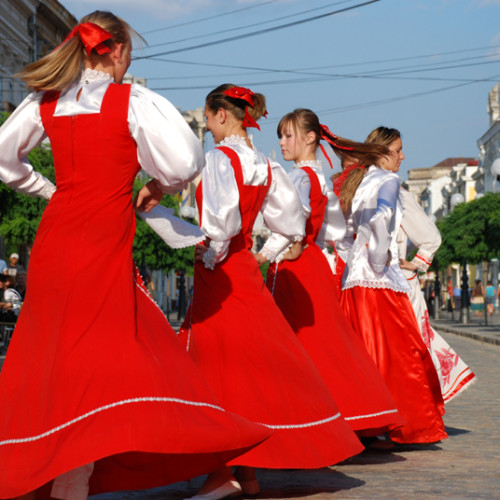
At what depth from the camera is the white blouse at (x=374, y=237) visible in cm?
789

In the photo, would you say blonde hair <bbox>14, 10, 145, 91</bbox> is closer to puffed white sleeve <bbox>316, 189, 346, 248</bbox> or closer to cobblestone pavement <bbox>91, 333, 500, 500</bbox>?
cobblestone pavement <bbox>91, 333, 500, 500</bbox>

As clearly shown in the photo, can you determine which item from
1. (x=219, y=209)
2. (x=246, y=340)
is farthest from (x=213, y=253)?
(x=246, y=340)

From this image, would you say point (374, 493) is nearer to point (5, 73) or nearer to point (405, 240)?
point (405, 240)

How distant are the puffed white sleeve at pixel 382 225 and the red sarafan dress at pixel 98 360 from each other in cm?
317

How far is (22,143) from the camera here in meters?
4.99

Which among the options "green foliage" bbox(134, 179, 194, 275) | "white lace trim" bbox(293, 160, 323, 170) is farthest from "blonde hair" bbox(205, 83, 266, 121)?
"green foliage" bbox(134, 179, 194, 275)

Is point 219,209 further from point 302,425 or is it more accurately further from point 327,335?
point 327,335

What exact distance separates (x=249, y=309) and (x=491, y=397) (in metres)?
7.12

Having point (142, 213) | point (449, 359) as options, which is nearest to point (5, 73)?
point (449, 359)

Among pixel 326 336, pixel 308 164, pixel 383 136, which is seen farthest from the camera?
pixel 383 136

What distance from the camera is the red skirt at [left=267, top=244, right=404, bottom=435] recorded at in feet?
22.4

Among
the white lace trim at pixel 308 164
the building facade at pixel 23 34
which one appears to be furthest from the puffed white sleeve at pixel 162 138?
the building facade at pixel 23 34

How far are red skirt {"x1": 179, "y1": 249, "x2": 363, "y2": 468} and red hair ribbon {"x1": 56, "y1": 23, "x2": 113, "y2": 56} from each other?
4.69 ft

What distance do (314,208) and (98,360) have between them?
280cm
